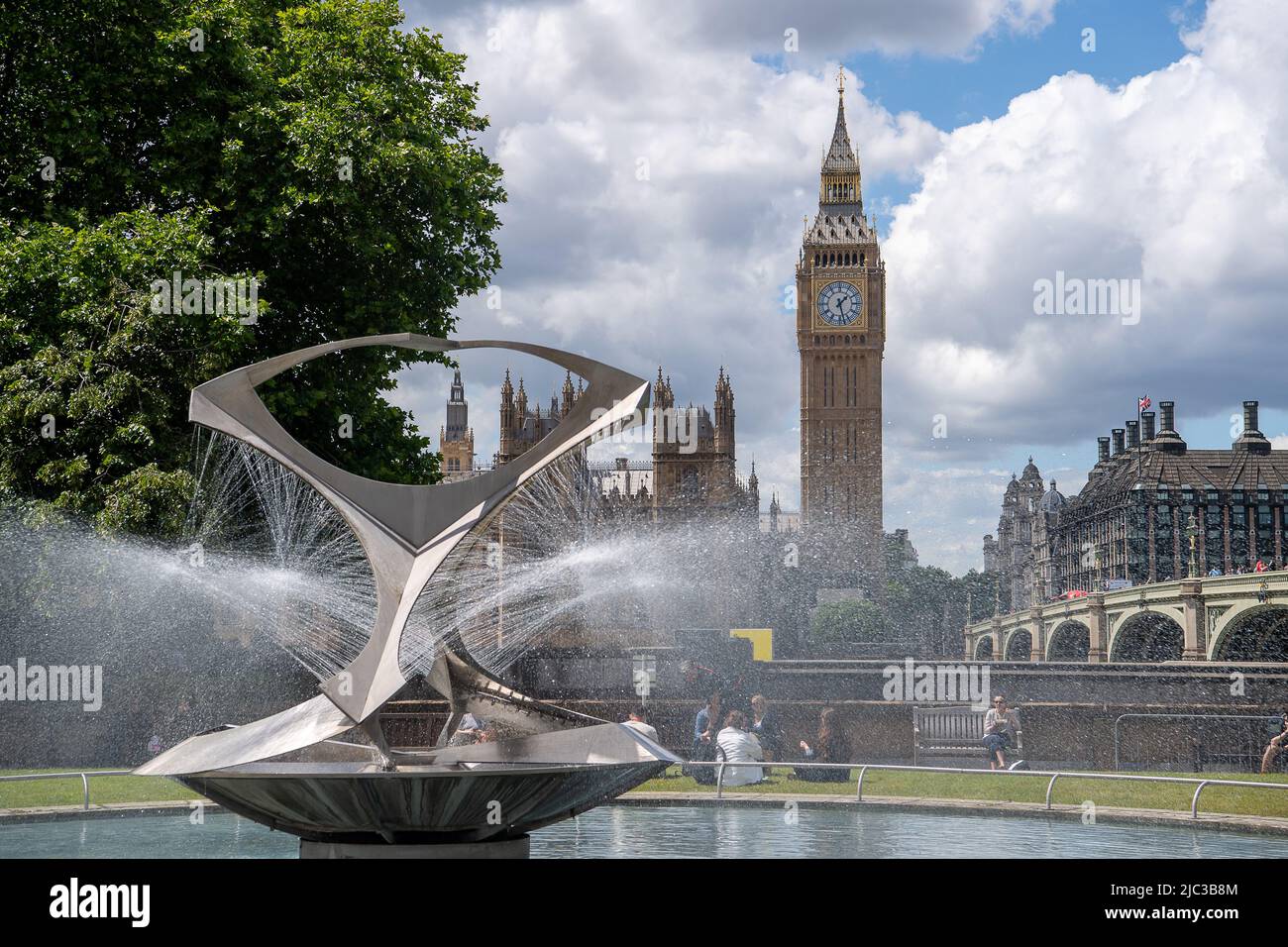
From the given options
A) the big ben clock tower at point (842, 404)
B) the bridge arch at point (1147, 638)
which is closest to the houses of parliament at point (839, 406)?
the big ben clock tower at point (842, 404)

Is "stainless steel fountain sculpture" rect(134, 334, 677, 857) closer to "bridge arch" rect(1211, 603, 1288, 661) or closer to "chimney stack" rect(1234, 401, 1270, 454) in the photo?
"bridge arch" rect(1211, 603, 1288, 661)

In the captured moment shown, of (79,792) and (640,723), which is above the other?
(640,723)

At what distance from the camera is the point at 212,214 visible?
21781 mm

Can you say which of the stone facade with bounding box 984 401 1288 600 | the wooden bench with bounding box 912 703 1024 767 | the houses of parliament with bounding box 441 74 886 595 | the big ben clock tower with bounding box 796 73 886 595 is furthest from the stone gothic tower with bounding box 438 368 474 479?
the wooden bench with bounding box 912 703 1024 767

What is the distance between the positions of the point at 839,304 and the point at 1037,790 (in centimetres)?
12765

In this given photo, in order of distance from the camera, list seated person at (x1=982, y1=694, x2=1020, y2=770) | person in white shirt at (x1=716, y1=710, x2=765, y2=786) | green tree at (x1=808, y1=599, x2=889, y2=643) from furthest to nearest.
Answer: green tree at (x1=808, y1=599, x2=889, y2=643)
seated person at (x1=982, y1=694, x2=1020, y2=770)
person in white shirt at (x1=716, y1=710, x2=765, y2=786)

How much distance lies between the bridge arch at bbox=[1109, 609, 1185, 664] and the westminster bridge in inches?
1.9

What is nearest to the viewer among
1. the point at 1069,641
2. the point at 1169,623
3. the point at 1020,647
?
the point at 1169,623

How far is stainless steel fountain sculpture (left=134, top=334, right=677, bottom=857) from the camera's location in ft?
28.0

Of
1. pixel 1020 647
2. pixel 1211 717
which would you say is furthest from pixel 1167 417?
pixel 1211 717

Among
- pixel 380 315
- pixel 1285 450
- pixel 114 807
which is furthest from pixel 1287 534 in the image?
pixel 114 807

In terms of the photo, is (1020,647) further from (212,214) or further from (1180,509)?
(212,214)
